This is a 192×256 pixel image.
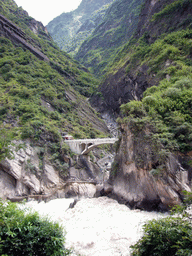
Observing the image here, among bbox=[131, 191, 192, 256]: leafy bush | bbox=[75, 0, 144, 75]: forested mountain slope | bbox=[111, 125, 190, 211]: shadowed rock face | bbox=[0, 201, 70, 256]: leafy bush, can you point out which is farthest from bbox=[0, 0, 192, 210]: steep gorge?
bbox=[75, 0, 144, 75]: forested mountain slope

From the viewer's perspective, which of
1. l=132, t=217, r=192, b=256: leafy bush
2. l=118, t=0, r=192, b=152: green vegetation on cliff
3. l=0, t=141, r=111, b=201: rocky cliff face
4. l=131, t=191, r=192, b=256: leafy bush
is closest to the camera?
l=131, t=191, r=192, b=256: leafy bush

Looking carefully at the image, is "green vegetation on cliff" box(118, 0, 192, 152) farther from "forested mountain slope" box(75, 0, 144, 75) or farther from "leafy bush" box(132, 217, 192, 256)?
"forested mountain slope" box(75, 0, 144, 75)

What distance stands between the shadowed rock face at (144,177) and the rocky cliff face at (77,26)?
13494cm

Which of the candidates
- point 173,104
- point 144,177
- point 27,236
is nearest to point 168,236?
point 27,236

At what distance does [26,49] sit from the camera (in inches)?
2499

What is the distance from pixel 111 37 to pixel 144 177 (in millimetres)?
97659

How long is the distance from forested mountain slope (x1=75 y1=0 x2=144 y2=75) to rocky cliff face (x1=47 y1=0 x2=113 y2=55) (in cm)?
3232

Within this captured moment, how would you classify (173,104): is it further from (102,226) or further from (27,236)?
(27,236)

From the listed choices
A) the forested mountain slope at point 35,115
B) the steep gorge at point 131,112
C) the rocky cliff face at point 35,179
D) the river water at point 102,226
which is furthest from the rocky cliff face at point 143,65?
the rocky cliff face at point 35,179

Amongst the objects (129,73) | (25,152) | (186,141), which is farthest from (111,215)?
(129,73)

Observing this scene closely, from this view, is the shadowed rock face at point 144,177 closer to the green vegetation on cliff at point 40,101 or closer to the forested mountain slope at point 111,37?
the green vegetation on cliff at point 40,101

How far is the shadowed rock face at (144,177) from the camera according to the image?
16.8 metres

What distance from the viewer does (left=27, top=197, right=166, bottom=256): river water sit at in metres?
13.8

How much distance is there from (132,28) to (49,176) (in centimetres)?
7967
